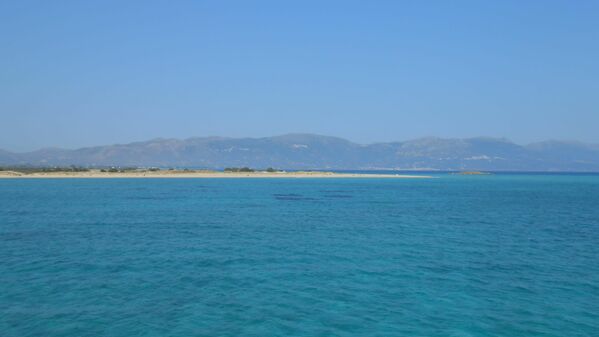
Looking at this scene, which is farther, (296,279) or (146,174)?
(146,174)

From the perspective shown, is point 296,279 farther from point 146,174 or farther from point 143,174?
point 146,174

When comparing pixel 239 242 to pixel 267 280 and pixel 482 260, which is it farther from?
pixel 482 260

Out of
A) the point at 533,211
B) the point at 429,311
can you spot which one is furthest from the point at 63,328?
the point at 533,211

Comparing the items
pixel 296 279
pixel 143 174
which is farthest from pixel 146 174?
pixel 296 279

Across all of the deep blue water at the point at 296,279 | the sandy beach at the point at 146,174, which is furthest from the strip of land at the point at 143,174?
the deep blue water at the point at 296,279

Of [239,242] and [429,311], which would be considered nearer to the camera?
[429,311]

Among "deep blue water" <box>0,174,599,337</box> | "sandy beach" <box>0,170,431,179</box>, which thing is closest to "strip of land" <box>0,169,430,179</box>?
"sandy beach" <box>0,170,431,179</box>

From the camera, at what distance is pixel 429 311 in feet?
55.6

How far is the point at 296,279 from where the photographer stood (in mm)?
21281

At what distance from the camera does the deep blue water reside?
15.5m

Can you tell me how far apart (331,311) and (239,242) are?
15264 mm

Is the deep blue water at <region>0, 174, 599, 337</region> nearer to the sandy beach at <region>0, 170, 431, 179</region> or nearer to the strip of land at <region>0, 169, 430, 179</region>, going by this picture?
the sandy beach at <region>0, 170, 431, 179</region>

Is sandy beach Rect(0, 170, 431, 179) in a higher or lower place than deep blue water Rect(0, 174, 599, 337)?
higher

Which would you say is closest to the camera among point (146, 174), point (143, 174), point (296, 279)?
point (296, 279)
